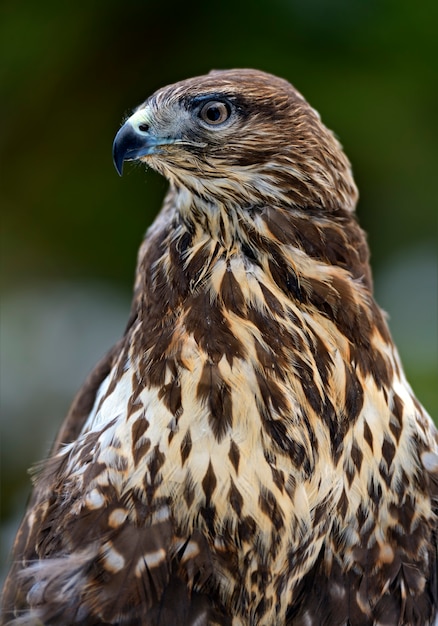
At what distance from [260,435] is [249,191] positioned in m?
0.60

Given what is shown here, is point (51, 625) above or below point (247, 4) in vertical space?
below

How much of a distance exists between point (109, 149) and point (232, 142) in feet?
→ 10.4

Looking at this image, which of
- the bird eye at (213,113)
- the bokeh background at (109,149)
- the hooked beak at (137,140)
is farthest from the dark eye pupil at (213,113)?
the bokeh background at (109,149)

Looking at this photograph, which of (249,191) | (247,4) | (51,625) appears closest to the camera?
(249,191)

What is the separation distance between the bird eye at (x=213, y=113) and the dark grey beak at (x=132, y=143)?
13 centimetres

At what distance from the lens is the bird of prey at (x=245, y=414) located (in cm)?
263

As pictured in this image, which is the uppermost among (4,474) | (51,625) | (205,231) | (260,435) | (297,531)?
(205,231)

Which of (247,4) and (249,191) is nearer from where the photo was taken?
(249,191)

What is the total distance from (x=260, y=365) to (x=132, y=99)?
10.5 feet

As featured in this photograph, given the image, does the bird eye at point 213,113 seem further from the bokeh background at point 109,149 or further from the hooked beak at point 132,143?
the bokeh background at point 109,149

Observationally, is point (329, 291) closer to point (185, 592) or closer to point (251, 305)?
point (251, 305)

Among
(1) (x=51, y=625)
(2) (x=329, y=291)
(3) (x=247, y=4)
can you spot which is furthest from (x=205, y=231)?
(3) (x=247, y=4)

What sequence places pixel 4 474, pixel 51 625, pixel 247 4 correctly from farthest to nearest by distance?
pixel 4 474 < pixel 247 4 < pixel 51 625

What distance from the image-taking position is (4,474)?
18.9 ft
